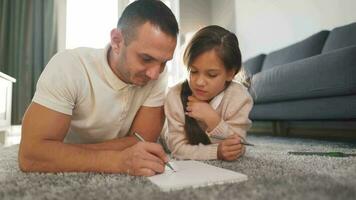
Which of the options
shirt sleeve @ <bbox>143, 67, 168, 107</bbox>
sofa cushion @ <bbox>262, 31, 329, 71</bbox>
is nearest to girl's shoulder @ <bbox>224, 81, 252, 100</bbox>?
shirt sleeve @ <bbox>143, 67, 168, 107</bbox>

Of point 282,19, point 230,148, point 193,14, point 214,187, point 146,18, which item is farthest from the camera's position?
point 193,14

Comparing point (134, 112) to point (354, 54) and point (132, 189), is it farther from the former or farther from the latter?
point (354, 54)

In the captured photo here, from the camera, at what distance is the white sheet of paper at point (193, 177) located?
0.64 m

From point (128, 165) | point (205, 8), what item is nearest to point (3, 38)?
point (205, 8)

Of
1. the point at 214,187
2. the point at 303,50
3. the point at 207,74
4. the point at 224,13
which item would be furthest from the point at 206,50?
the point at 224,13

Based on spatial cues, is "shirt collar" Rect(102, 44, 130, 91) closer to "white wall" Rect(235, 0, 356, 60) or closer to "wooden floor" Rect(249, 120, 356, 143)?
"wooden floor" Rect(249, 120, 356, 143)

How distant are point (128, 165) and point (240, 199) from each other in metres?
0.32

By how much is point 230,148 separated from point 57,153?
0.50 metres

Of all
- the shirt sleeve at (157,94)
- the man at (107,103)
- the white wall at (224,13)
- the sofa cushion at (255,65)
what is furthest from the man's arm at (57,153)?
the white wall at (224,13)

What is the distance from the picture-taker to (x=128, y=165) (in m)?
0.77

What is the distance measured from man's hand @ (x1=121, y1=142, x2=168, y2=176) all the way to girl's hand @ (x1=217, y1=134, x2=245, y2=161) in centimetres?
26

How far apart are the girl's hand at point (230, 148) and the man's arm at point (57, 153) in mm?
261

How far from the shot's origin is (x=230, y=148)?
0.96m

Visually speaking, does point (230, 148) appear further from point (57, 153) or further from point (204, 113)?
point (57, 153)
